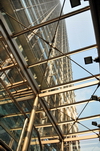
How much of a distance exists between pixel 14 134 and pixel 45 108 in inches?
192

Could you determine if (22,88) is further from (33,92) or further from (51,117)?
(51,117)

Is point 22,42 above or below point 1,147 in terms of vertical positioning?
above

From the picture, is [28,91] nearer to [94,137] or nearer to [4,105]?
[4,105]

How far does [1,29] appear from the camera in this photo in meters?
6.37

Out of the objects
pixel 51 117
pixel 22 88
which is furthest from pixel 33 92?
pixel 51 117

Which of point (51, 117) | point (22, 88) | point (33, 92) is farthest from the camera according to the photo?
point (51, 117)

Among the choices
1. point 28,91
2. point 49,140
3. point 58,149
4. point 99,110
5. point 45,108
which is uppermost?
point 28,91

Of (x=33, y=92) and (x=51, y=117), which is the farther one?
(x=51, y=117)

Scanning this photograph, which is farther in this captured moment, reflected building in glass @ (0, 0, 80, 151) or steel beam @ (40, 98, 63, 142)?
steel beam @ (40, 98, 63, 142)

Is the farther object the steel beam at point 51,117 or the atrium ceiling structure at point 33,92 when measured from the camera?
the steel beam at point 51,117

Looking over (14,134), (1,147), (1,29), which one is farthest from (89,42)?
(1,147)

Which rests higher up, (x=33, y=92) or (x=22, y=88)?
(x=22, y=88)

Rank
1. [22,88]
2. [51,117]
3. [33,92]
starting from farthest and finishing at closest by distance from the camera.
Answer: [51,117]
[22,88]
[33,92]

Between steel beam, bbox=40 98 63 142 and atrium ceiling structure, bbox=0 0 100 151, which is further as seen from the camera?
steel beam, bbox=40 98 63 142
